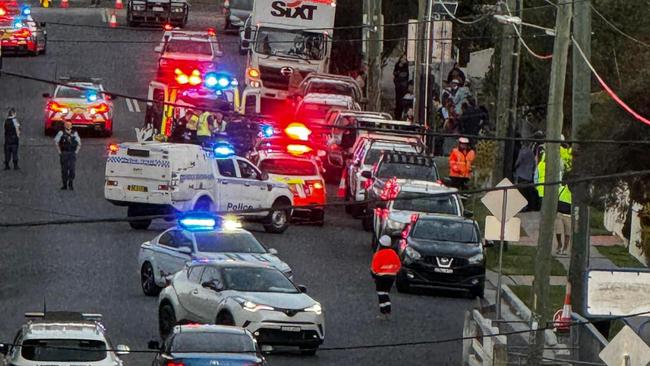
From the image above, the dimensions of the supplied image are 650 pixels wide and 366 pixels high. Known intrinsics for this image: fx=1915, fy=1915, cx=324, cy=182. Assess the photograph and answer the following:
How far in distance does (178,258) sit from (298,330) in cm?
501

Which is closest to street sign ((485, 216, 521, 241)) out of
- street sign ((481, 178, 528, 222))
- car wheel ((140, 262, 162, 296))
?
street sign ((481, 178, 528, 222))

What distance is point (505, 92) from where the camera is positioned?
40500 millimetres

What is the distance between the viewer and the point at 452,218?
36.3 m

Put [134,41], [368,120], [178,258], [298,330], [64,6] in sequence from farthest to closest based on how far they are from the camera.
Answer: [64,6], [134,41], [368,120], [178,258], [298,330]

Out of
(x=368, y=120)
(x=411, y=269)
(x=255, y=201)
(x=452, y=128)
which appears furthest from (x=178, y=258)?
(x=452, y=128)

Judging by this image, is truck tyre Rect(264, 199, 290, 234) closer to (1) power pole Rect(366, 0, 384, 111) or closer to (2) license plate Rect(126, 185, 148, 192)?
(2) license plate Rect(126, 185, 148, 192)

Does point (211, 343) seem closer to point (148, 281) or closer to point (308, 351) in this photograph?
point (308, 351)

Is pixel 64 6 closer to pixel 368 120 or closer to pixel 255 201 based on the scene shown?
pixel 368 120

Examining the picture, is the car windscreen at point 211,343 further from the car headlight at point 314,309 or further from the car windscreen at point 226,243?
the car windscreen at point 226,243

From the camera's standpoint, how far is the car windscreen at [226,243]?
109 feet

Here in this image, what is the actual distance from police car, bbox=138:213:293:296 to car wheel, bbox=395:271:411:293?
2965 millimetres

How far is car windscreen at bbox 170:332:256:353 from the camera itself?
25062 millimetres

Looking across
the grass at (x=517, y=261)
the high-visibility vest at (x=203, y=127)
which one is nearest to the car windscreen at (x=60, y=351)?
the grass at (x=517, y=261)

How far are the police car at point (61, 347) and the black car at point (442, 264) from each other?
1057cm
